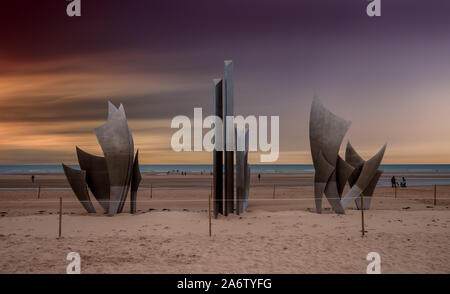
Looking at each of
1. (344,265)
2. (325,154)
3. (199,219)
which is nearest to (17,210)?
(199,219)

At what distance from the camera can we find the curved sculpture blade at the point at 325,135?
13656 mm

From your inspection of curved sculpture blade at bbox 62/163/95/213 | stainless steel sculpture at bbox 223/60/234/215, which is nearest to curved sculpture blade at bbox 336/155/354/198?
stainless steel sculpture at bbox 223/60/234/215

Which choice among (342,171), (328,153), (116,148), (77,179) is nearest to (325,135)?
(328,153)

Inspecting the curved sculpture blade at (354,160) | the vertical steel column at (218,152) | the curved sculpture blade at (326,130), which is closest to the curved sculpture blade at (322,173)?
the curved sculpture blade at (326,130)

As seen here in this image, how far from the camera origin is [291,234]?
34.9 ft

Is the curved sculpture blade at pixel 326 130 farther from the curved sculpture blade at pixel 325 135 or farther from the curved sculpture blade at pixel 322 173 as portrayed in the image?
the curved sculpture blade at pixel 322 173

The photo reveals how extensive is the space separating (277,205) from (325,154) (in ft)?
14.3

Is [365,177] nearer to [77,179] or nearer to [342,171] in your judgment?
[342,171]

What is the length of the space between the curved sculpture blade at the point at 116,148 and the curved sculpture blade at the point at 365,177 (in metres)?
8.64

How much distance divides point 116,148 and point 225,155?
4049 millimetres

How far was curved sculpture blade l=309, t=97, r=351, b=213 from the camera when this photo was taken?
13.7m

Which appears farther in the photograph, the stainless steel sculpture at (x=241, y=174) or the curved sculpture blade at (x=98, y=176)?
the curved sculpture blade at (x=98, y=176)

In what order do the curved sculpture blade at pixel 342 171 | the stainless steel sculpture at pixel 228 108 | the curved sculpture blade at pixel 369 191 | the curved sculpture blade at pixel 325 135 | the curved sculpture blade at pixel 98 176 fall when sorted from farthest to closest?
the curved sculpture blade at pixel 369 191, the curved sculpture blade at pixel 98 176, the curved sculpture blade at pixel 342 171, the curved sculpture blade at pixel 325 135, the stainless steel sculpture at pixel 228 108

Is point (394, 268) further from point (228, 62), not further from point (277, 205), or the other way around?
point (277, 205)
